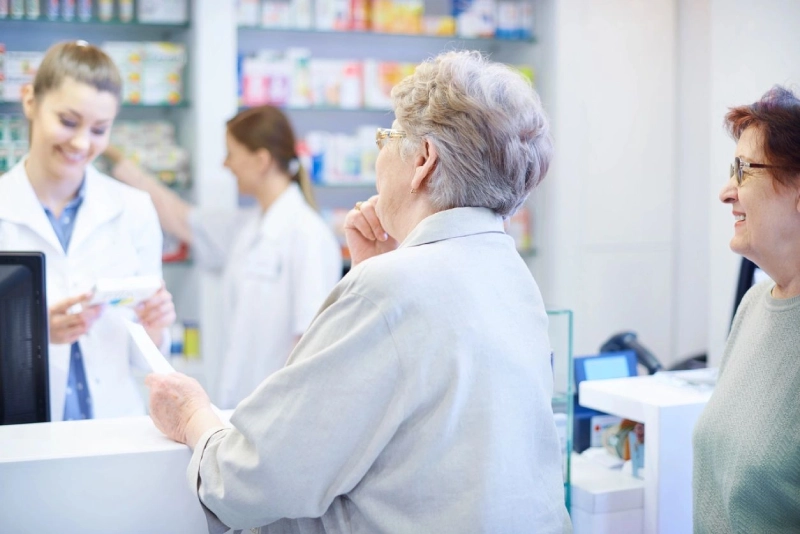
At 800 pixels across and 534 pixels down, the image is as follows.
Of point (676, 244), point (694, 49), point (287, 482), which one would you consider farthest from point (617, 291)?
point (287, 482)

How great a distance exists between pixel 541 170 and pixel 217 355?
3.13 m

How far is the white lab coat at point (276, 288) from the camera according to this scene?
150 inches

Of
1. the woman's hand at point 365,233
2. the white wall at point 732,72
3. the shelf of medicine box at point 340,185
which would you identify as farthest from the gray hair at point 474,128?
the shelf of medicine box at point 340,185

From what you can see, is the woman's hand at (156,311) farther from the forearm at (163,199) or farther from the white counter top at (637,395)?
the forearm at (163,199)

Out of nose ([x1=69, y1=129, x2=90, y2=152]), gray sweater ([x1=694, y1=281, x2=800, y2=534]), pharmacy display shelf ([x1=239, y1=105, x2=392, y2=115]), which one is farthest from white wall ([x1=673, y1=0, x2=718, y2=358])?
nose ([x1=69, y1=129, x2=90, y2=152])

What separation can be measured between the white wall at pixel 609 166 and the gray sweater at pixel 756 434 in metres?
2.96

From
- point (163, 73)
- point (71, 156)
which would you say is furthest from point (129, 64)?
point (71, 156)

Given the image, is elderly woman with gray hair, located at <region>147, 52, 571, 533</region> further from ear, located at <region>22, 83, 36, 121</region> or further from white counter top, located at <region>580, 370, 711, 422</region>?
ear, located at <region>22, 83, 36, 121</region>

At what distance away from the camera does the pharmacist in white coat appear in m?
2.60

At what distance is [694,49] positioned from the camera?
4.92 metres

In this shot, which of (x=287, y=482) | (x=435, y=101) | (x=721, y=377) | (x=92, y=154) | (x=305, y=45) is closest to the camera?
(x=287, y=482)

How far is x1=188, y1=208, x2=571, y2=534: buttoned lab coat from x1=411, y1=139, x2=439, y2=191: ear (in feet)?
0.40

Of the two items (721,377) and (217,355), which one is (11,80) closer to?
(217,355)

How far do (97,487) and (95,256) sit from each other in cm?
131
